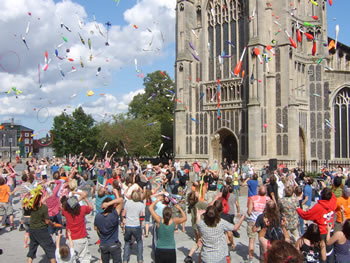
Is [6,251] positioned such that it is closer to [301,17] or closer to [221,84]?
[221,84]

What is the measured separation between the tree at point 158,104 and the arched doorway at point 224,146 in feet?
52.4

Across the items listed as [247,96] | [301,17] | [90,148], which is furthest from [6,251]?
[90,148]

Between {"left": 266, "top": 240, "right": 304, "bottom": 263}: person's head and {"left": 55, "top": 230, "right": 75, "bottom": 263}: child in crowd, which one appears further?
{"left": 55, "top": 230, "right": 75, "bottom": 263}: child in crowd

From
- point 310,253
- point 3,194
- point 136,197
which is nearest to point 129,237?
point 136,197

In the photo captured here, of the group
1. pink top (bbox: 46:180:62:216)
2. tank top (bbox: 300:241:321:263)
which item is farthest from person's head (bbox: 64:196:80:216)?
tank top (bbox: 300:241:321:263)

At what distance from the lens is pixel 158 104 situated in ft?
184

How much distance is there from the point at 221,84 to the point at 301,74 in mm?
6949

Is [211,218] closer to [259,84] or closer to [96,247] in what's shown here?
[96,247]

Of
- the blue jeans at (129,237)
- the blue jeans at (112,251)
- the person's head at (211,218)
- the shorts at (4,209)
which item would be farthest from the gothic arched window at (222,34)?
the person's head at (211,218)

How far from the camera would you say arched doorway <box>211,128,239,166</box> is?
112 ft

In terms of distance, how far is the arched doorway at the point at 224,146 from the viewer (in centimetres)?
3400

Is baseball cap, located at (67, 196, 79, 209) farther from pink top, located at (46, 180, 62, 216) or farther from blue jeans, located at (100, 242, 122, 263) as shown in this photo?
pink top, located at (46, 180, 62, 216)

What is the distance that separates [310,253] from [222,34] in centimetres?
3057

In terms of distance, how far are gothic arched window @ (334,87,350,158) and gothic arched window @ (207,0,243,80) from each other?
9598mm
